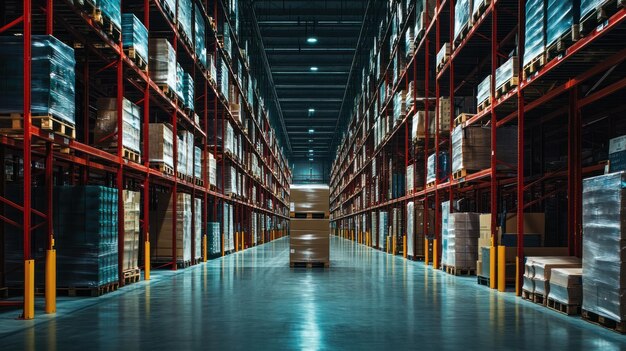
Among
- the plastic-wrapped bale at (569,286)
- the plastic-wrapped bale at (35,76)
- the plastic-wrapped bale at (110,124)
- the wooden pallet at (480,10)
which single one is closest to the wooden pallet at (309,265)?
the plastic-wrapped bale at (110,124)

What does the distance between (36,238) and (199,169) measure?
7.27m

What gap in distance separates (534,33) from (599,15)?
2019 mm

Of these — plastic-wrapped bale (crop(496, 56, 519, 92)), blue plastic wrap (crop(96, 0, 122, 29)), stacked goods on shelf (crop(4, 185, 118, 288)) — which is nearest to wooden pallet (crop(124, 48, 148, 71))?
blue plastic wrap (crop(96, 0, 122, 29))

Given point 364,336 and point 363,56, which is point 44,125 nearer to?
point 364,336

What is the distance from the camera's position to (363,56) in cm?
2969

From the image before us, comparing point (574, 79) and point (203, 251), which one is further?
point (203, 251)

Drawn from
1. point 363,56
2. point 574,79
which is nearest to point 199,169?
point 574,79

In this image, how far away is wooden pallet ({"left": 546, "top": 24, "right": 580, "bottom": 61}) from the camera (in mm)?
6980

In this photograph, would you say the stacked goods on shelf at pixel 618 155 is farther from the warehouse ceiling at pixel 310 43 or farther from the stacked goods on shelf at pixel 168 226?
the warehouse ceiling at pixel 310 43

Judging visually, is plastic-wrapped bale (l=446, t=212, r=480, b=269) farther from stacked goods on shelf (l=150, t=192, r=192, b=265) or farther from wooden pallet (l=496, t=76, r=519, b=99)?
stacked goods on shelf (l=150, t=192, r=192, b=265)

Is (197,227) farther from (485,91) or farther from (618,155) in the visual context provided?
(618,155)

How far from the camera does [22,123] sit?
22.4 ft

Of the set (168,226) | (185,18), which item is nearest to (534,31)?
(185,18)

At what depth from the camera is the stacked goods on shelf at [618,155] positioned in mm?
7387
